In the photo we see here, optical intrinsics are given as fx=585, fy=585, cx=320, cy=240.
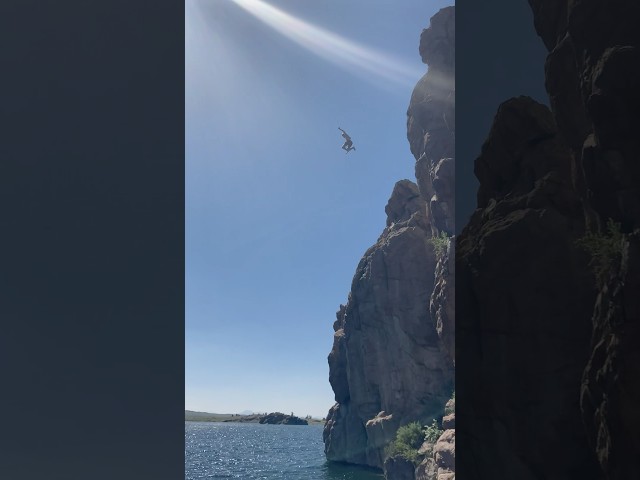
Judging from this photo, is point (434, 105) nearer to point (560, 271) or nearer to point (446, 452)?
point (446, 452)

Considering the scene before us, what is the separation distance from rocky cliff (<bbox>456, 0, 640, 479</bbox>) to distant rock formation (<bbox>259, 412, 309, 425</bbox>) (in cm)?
7328

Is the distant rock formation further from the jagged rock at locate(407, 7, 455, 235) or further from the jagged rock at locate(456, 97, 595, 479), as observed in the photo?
the jagged rock at locate(456, 97, 595, 479)

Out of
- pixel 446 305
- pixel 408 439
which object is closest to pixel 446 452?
pixel 446 305

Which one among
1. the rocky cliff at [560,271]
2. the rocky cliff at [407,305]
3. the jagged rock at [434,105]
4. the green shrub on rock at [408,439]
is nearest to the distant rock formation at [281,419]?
the rocky cliff at [407,305]

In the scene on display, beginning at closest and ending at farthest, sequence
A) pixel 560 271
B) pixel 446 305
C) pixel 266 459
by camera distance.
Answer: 1. pixel 560 271
2. pixel 446 305
3. pixel 266 459

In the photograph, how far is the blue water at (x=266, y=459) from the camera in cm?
3325

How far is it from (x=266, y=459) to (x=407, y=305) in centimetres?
1857

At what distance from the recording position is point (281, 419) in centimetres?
7369

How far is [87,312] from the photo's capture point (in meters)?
2.76

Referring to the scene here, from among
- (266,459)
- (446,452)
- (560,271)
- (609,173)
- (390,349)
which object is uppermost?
(390,349)

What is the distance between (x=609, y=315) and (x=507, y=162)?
1053 mm

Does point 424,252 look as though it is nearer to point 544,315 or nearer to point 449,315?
point 449,315

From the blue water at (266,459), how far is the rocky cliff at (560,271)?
1159 inches

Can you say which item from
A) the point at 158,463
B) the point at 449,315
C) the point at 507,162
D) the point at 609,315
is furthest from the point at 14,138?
the point at 449,315
